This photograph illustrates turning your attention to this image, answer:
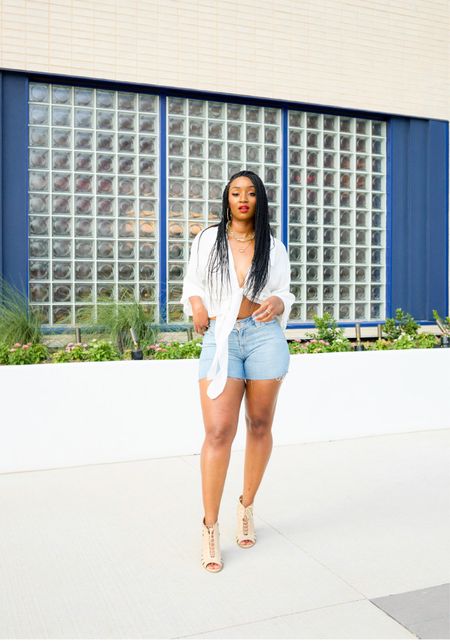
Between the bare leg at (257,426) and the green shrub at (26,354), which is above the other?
the green shrub at (26,354)

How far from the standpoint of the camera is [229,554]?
331 cm

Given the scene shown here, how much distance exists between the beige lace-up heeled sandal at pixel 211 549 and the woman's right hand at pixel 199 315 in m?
0.88

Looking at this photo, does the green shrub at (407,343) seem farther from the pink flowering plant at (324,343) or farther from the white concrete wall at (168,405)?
the white concrete wall at (168,405)

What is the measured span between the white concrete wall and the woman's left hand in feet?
6.23

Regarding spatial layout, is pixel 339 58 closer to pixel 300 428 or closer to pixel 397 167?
pixel 397 167

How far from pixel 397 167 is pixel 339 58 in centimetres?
140

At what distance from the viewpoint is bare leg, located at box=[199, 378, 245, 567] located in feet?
10.5

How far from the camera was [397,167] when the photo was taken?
8492mm

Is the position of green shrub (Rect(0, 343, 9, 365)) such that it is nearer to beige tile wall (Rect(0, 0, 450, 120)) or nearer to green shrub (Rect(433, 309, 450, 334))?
beige tile wall (Rect(0, 0, 450, 120))

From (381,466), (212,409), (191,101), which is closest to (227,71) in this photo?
(191,101)

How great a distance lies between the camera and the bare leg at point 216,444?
3.20m

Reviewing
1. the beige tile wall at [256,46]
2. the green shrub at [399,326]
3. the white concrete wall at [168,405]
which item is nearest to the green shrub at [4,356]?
the white concrete wall at [168,405]

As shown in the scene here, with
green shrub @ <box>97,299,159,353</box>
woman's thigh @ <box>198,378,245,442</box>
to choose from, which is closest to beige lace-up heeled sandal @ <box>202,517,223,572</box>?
woman's thigh @ <box>198,378,245,442</box>

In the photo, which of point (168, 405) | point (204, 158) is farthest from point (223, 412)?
point (204, 158)
